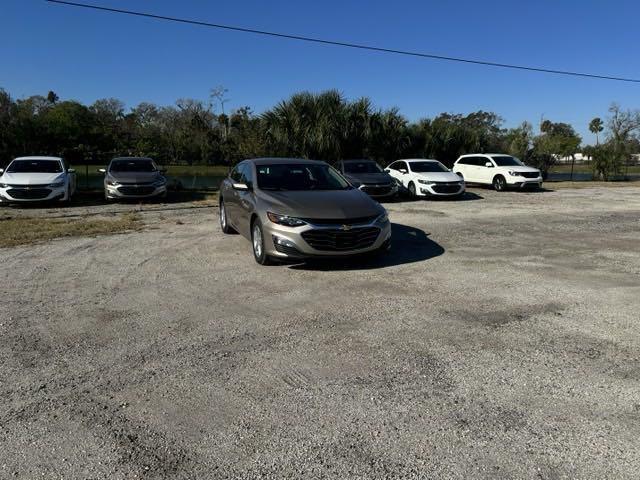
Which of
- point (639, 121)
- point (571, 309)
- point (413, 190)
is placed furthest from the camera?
point (639, 121)

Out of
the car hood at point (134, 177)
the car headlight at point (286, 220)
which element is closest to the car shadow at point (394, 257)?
the car headlight at point (286, 220)

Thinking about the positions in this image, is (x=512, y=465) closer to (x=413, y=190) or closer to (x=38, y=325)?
(x=38, y=325)

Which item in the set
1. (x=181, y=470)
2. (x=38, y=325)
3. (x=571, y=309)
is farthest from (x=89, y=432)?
(x=571, y=309)

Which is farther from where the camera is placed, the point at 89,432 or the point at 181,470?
the point at 89,432

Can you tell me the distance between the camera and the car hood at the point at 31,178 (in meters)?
15.2

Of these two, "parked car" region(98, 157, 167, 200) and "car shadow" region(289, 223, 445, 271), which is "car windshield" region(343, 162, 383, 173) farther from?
"car shadow" region(289, 223, 445, 271)

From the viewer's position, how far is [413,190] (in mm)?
18625

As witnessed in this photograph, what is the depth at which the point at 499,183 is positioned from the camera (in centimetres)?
2214

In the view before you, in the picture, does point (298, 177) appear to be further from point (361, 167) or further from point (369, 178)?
point (361, 167)

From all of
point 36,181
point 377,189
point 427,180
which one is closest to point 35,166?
point 36,181

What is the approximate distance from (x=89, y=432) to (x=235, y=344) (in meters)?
1.55

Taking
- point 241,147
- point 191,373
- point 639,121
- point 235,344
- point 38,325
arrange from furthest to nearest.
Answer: point 639,121, point 241,147, point 38,325, point 235,344, point 191,373

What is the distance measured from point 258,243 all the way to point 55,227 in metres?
6.18

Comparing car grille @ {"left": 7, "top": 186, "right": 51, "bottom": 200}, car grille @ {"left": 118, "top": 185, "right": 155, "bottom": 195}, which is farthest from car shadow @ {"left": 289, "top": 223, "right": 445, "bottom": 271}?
car grille @ {"left": 7, "top": 186, "right": 51, "bottom": 200}
